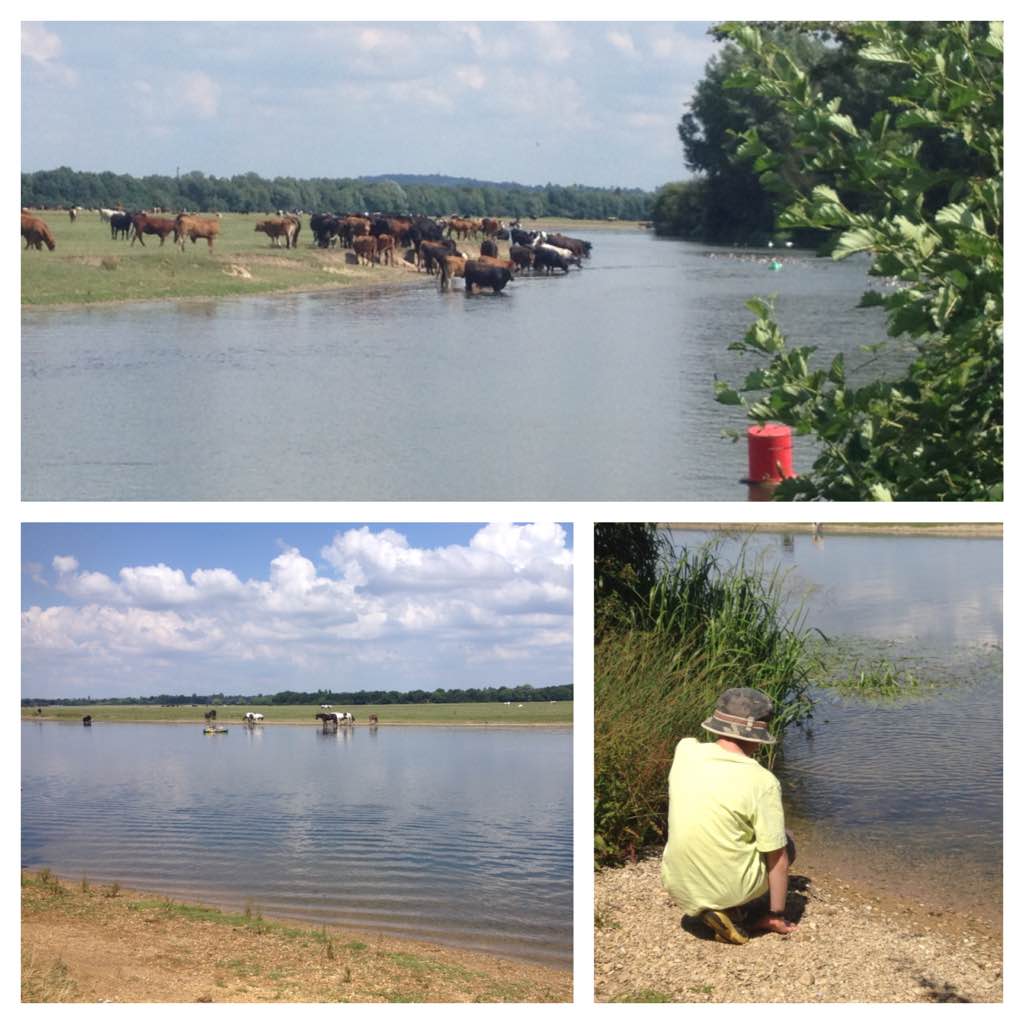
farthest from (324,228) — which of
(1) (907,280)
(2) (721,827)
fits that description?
(2) (721,827)

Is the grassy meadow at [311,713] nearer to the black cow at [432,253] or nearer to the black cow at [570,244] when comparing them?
the black cow at [432,253]

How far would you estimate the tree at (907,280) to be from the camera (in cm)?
465

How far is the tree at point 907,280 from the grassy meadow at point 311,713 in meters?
1.14

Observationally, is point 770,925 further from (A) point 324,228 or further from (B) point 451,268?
(A) point 324,228

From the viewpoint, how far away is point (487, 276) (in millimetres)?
20375

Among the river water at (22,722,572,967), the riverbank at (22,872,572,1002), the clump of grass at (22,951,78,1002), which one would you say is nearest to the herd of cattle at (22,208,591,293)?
the river water at (22,722,572,967)

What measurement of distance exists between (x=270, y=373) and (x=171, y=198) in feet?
12.0

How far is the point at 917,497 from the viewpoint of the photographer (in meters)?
4.88

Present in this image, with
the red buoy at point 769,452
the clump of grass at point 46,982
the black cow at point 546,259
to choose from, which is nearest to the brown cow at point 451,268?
the black cow at point 546,259

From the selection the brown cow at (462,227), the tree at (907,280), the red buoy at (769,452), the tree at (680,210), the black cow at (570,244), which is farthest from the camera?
the black cow at (570,244)

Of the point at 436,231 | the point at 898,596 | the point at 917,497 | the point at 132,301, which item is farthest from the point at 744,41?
the point at 436,231

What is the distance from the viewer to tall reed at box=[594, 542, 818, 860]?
443cm

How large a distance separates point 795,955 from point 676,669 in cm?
90

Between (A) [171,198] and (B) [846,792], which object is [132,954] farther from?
(A) [171,198]
